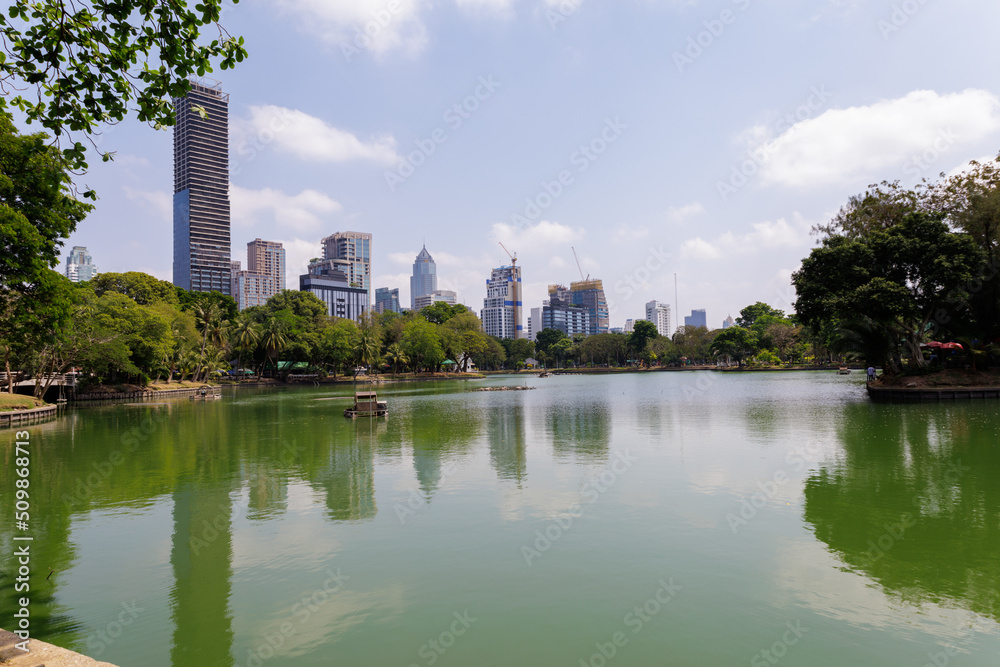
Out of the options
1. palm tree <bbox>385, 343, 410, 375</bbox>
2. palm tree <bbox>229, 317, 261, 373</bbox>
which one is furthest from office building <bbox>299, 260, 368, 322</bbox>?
palm tree <bbox>229, 317, 261, 373</bbox>

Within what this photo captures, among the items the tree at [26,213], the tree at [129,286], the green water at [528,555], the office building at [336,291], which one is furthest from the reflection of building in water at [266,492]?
the office building at [336,291]

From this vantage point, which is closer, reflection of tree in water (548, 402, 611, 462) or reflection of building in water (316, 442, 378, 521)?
reflection of building in water (316, 442, 378, 521)

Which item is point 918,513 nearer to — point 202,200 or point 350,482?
point 350,482

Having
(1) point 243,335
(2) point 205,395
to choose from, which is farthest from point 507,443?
(1) point 243,335

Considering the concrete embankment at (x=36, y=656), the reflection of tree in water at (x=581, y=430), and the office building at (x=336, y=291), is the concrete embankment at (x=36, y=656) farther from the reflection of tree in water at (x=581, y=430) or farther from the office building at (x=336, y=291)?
the office building at (x=336, y=291)

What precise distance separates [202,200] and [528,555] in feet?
596

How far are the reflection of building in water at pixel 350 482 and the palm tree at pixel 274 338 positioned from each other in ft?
195

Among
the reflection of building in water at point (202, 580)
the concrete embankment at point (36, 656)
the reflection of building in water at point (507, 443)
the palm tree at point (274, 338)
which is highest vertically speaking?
the palm tree at point (274, 338)

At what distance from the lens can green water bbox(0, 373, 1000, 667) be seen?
578 cm

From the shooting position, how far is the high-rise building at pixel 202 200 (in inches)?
6166

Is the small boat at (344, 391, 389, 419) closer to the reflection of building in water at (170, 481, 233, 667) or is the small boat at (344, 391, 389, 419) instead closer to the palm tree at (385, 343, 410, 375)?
the reflection of building in water at (170, 481, 233, 667)

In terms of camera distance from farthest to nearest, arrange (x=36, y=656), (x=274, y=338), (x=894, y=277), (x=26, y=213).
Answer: (x=274, y=338) < (x=894, y=277) < (x=26, y=213) < (x=36, y=656)

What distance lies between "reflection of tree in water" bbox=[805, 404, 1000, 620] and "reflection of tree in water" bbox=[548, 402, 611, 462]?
634cm

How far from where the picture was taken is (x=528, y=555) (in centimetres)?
820
